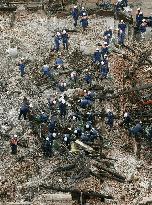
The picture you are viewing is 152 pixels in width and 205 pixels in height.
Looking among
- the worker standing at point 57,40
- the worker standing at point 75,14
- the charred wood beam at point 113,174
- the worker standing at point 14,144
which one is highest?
Answer: the worker standing at point 75,14

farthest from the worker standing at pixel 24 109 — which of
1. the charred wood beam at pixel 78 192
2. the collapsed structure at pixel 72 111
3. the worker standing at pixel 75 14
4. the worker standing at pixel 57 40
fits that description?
the worker standing at pixel 75 14

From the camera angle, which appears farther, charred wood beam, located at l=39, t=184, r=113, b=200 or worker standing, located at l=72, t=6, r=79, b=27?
worker standing, located at l=72, t=6, r=79, b=27

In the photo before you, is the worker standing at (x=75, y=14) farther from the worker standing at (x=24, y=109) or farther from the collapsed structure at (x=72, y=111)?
the worker standing at (x=24, y=109)

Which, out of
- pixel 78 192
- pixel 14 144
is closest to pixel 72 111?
pixel 14 144

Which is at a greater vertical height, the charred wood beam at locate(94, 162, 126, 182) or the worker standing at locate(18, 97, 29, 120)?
the worker standing at locate(18, 97, 29, 120)

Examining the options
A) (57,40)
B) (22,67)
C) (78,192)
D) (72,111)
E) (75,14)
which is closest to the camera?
(78,192)

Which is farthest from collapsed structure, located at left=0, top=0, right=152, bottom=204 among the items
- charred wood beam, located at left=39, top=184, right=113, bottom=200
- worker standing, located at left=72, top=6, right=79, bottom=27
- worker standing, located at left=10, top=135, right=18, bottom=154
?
worker standing, located at left=72, top=6, right=79, bottom=27

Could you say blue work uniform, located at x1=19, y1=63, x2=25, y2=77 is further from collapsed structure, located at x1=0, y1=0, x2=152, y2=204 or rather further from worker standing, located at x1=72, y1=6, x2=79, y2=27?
worker standing, located at x1=72, y1=6, x2=79, y2=27

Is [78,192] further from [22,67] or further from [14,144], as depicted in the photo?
[22,67]

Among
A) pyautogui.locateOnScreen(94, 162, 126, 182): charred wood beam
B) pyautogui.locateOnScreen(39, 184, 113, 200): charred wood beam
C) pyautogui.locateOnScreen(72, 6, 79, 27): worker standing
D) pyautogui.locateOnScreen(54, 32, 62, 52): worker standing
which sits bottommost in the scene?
pyautogui.locateOnScreen(39, 184, 113, 200): charred wood beam

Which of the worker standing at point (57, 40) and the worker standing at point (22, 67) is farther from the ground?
the worker standing at point (57, 40)

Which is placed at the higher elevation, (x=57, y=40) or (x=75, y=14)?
(x=75, y=14)

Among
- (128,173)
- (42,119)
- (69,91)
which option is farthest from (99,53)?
(128,173)
